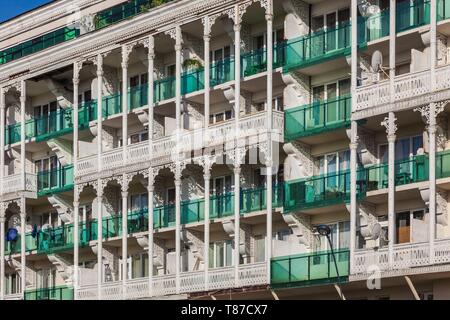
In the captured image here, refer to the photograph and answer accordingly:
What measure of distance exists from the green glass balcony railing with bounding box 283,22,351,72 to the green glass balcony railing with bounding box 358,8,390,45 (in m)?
0.67

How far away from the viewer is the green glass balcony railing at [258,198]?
4822 centimetres

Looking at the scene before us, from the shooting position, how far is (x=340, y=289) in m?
44.5

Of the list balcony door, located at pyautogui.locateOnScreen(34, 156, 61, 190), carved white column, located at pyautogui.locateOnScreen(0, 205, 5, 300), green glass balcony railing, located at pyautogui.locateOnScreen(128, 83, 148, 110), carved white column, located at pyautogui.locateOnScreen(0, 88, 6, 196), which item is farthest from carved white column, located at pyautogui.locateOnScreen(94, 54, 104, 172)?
carved white column, located at pyautogui.locateOnScreen(0, 205, 5, 300)

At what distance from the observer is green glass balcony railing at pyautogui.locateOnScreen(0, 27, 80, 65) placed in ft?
195

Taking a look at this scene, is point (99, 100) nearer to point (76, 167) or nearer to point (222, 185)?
→ point (76, 167)

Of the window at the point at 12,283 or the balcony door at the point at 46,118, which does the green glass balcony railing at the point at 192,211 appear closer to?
the balcony door at the point at 46,118

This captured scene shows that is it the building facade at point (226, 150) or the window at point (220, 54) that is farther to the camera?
the window at point (220, 54)

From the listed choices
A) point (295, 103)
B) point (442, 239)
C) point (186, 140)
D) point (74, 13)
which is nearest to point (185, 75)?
point (186, 140)

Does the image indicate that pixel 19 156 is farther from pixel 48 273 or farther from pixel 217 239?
pixel 217 239

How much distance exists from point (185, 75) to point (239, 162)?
5.47 m

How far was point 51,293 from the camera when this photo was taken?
Result: 192 feet

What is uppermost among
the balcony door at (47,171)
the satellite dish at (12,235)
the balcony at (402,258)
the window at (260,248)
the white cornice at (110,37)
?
the white cornice at (110,37)

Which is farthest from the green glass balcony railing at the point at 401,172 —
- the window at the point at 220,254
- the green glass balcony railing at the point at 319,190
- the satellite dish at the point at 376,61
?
the window at the point at 220,254

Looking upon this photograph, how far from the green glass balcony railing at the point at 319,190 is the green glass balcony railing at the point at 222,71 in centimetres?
561
